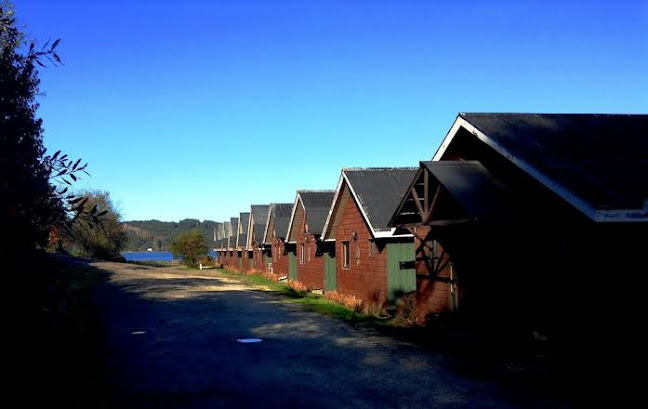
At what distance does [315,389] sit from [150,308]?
13.9 m

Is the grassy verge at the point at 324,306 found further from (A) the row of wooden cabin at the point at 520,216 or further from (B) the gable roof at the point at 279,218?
(B) the gable roof at the point at 279,218

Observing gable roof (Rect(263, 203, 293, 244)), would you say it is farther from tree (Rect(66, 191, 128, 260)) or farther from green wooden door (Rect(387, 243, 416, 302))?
tree (Rect(66, 191, 128, 260))

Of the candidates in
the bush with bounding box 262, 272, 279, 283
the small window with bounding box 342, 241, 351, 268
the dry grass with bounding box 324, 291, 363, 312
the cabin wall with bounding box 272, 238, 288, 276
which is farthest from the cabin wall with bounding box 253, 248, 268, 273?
the small window with bounding box 342, 241, 351, 268

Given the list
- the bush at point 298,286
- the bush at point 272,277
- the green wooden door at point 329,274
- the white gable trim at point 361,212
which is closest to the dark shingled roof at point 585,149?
the white gable trim at point 361,212

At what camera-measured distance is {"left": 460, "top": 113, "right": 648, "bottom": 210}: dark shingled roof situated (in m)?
9.36

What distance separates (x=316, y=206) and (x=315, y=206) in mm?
70

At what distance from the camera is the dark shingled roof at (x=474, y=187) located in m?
11.7

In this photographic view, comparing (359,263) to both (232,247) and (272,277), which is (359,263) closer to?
(272,277)

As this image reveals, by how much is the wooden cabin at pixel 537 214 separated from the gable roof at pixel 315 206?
15900 mm

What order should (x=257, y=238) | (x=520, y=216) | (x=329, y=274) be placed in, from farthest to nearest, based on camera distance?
(x=257, y=238)
(x=329, y=274)
(x=520, y=216)

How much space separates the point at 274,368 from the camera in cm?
1077

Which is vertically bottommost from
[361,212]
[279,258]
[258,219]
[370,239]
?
[279,258]

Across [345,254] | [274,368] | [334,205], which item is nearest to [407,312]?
[274,368]

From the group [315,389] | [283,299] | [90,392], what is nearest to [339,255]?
[283,299]
